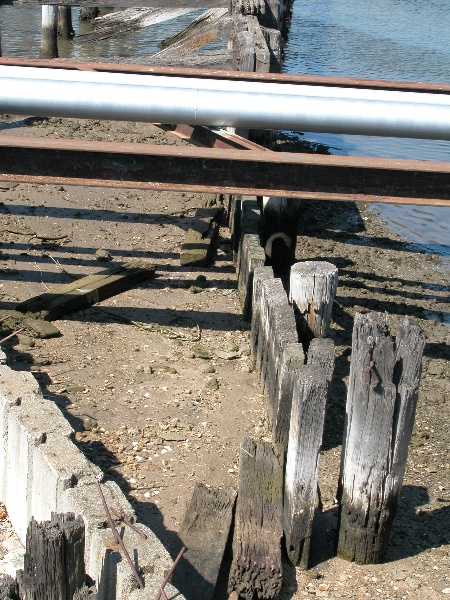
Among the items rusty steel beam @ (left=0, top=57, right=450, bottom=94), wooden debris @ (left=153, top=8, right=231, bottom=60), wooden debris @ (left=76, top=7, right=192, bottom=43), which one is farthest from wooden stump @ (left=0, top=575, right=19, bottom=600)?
wooden debris @ (left=76, top=7, right=192, bottom=43)

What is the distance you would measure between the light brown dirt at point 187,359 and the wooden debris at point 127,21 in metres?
8.72

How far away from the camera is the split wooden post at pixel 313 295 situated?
6.33 meters

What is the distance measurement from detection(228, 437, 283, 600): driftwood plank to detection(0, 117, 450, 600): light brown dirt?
17 centimetres

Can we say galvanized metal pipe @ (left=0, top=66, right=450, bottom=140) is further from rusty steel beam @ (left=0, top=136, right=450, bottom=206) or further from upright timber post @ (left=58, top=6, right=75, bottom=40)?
upright timber post @ (left=58, top=6, right=75, bottom=40)

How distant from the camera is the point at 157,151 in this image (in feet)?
19.9

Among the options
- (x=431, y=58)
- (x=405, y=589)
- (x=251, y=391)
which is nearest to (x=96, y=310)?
(x=251, y=391)

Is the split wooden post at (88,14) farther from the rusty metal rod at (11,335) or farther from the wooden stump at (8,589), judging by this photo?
the wooden stump at (8,589)

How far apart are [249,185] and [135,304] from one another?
92.6 inches

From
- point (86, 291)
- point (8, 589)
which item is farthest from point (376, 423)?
point (86, 291)

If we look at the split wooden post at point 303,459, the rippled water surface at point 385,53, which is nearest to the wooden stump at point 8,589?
the split wooden post at point 303,459

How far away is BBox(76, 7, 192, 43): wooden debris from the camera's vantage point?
61.8 ft

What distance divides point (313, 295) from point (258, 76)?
1757 millimetres

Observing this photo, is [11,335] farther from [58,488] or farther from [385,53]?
[385,53]

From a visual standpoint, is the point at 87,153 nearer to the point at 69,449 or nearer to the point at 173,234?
the point at 69,449
